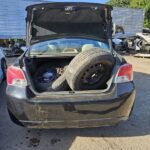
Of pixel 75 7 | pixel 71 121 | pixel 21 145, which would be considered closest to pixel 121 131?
pixel 71 121

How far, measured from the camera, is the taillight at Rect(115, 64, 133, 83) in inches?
142

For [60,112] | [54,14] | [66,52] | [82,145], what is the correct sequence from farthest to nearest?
[54,14], [66,52], [82,145], [60,112]

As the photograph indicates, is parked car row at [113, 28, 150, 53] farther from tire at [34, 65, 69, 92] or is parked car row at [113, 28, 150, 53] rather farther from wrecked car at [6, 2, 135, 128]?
wrecked car at [6, 2, 135, 128]

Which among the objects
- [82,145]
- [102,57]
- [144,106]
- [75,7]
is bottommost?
[144,106]

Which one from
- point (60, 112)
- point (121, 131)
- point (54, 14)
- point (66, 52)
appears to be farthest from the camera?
point (54, 14)

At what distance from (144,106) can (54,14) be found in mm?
2402

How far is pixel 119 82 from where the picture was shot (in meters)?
3.60

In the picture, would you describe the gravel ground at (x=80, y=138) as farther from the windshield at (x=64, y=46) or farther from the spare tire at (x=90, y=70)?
the windshield at (x=64, y=46)

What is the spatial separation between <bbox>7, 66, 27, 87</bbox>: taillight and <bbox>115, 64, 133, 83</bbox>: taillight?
120cm

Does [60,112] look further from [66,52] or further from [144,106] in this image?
[144,106]

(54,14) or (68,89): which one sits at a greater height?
(54,14)

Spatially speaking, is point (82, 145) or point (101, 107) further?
point (82, 145)

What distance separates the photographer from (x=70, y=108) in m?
3.42

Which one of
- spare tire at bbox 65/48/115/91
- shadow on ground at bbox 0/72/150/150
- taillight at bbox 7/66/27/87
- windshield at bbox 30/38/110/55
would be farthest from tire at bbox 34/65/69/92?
shadow on ground at bbox 0/72/150/150
